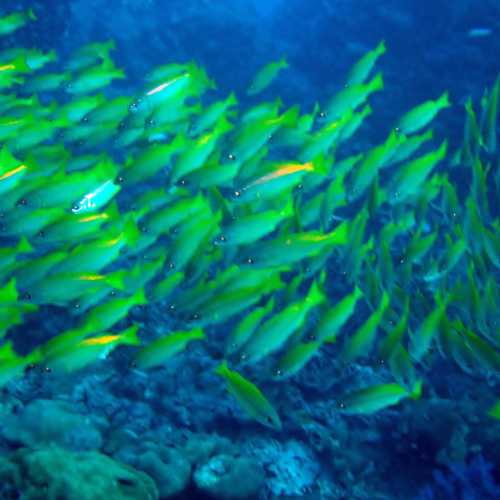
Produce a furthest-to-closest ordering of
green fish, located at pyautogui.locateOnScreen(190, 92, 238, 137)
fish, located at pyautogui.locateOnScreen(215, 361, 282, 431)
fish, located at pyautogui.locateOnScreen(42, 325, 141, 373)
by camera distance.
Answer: green fish, located at pyautogui.locateOnScreen(190, 92, 238, 137)
fish, located at pyautogui.locateOnScreen(215, 361, 282, 431)
fish, located at pyautogui.locateOnScreen(42, 325, 141, 373)

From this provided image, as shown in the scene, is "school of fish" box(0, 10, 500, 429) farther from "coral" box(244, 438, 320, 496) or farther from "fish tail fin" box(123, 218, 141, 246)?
"coral" box(244, 438, 320, 496)

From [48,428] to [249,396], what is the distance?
5.78 ft

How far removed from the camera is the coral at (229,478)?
13.9ft

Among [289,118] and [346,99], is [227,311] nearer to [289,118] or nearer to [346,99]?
[289,118]

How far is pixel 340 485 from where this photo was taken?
5.41 metres

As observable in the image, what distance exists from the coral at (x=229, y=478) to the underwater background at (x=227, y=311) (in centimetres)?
2

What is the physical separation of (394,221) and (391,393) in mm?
2800

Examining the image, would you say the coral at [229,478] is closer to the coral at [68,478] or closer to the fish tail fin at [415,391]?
the coral at [68,478]

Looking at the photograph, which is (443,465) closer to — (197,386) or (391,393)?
(391,393)

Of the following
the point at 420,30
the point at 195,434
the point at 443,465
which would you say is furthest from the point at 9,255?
the point at 420,30

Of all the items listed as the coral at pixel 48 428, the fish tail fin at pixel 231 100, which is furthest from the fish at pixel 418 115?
the coral at pixel 48 428

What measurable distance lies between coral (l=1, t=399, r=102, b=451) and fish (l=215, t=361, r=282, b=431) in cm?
140

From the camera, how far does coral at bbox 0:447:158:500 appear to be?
130 inches

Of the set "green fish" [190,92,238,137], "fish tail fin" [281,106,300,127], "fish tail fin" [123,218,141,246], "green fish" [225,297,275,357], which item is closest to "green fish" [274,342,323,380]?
"green fish" [225,297,275,357]
